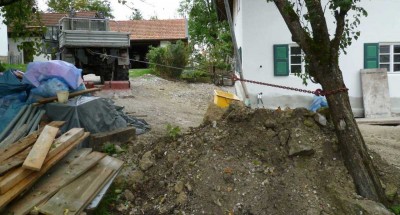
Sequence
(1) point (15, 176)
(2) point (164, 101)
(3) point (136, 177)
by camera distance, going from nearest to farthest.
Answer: (1) point (15, 176) → (3) point (136, 177) → (2) point (164, 101)

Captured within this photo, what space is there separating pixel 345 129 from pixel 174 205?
2146 mm

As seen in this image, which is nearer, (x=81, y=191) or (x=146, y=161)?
(x=81, y=191)

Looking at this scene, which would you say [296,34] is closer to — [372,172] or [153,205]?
[372,172]

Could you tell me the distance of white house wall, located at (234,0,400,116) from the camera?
11.8 meters

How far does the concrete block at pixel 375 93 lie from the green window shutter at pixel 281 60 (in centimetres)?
217

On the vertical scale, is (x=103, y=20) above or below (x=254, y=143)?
Answer: above

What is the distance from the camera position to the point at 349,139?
4.88 m

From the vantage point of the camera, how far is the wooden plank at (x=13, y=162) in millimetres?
4125

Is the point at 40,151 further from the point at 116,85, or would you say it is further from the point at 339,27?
the point at 116,85

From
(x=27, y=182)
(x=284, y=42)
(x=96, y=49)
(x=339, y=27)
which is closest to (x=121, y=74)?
(x=96, y=49)

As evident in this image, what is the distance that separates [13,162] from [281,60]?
8947mm

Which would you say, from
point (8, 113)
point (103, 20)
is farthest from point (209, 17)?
point (8, 113)

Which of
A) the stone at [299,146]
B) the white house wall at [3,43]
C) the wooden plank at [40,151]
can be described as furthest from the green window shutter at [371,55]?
the white house wall at [3,43]

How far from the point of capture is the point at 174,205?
4.63 m
